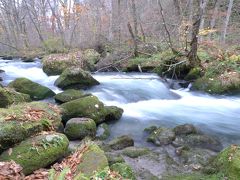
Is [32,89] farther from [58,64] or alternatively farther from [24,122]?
[58,64]

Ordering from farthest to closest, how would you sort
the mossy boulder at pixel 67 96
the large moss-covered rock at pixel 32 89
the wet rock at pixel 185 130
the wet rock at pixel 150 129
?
the large moss-covered rock at pixel 32 89 < the mossy boulder at pixel 67 96 < the wet rock at pixel 150 129 < the wet rock at pixel 185 130

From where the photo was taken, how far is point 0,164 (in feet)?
12.7

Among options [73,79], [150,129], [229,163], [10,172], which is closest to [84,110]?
[150,129]

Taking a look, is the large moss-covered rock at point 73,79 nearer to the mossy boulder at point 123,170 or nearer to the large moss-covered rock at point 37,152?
the large moss-covered rock at point 37,152

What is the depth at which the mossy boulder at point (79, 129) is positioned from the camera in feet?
22.9

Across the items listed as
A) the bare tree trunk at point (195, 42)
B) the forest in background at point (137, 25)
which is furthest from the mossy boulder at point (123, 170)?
the forest in background at point (137, 25)

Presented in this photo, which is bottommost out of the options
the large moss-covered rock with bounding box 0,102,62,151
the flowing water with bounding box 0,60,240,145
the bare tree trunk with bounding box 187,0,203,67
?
the flowing water with bounding box 0,60,240,145

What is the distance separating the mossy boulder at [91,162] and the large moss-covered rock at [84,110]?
2.95 metres

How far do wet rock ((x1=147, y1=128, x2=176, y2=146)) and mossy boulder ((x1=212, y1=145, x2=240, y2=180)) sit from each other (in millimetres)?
1369

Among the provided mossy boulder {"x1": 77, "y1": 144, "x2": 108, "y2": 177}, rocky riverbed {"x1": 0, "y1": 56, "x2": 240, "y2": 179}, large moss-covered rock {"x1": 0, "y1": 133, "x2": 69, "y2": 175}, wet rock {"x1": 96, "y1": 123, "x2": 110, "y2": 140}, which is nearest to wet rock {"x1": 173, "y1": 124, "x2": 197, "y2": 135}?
rocky riverbed {"x1": 0, "y1": 56, "x2": 240, "y2": 179}

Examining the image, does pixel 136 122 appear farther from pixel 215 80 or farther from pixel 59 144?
pixel 215 80

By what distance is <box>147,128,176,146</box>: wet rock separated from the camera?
22.6 feet


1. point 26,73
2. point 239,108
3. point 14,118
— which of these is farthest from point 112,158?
point 26,73

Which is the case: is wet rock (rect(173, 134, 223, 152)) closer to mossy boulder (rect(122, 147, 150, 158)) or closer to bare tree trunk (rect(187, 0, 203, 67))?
mossy boulder (rect(122, 147, 150, 158))
